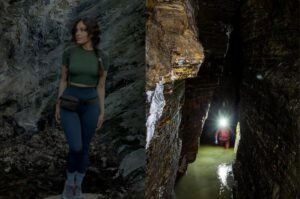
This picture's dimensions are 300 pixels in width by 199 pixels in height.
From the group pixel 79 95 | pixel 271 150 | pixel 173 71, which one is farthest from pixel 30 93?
pixel 271 150

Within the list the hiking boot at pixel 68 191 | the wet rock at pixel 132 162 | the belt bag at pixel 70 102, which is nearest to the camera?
the belt bag at pixel 70 102

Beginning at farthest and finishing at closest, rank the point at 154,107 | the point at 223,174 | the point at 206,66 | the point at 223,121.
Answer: the point at 223,121
the point at 223,174
the point at 206,66
the point at 154,107

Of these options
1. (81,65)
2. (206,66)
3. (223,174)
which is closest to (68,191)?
(81,65)

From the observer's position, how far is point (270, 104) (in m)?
6.30

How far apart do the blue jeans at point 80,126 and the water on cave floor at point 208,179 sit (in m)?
6.49

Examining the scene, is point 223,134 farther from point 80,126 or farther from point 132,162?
point 80,126

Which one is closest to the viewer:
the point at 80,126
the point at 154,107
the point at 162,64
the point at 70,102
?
the point at 70,102

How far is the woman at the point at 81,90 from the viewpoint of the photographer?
3242 mm

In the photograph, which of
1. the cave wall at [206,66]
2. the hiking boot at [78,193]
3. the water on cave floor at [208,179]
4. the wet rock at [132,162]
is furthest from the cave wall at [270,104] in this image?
the hiking boot at [78,193]

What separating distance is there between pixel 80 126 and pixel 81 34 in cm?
92

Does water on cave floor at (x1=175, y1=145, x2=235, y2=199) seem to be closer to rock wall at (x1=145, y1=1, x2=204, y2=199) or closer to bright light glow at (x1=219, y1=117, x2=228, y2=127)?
bright light glow at (x1=219, y1=117, x2=228, y2=127)

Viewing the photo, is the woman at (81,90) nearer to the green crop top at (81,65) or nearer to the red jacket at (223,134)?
the green crop top at (81,65)

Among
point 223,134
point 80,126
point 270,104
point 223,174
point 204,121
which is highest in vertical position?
point 80,126

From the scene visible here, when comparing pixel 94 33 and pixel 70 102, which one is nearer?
pixel 70 102
